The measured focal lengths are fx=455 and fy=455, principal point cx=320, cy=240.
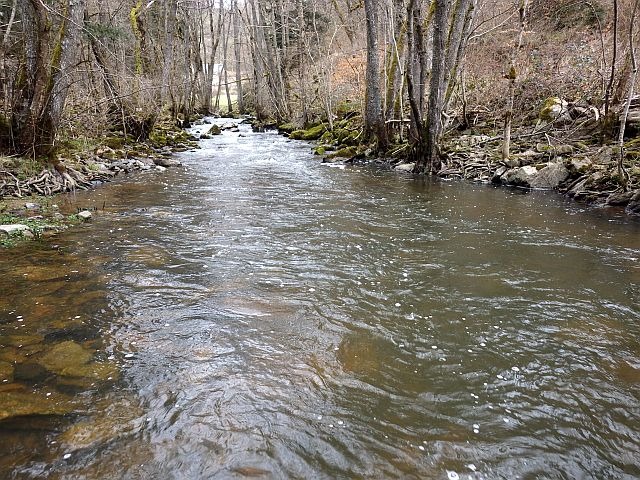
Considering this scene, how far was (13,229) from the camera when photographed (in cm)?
716

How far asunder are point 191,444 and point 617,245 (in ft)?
22.7

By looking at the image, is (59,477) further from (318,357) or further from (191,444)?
(318,357)

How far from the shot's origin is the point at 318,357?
13.5 feet

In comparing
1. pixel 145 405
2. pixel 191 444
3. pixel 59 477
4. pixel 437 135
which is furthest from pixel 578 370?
pixel 437 135

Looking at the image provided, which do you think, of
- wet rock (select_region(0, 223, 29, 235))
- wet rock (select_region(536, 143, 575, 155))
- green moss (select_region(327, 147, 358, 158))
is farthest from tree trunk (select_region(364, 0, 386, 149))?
wet rock (select_region(0, 223, 29, 235))

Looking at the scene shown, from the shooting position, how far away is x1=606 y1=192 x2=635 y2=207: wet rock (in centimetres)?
930

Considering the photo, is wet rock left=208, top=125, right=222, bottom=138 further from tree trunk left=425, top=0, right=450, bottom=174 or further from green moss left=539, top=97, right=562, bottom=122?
green moss left=539, top=97, right=562, bottom=122

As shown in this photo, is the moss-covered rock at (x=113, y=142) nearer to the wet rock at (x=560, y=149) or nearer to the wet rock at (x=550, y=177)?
the wet rock at (x=550, y=177)

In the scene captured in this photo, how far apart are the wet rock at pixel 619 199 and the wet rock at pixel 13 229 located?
11.0 m

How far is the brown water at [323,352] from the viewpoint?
3025 millimetres

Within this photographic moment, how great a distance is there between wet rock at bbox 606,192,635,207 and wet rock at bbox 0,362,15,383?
1054 cm

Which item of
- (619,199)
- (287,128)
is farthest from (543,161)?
(287,128)

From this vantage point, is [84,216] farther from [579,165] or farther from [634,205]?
[579,165]

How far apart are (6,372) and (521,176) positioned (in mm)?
11662
